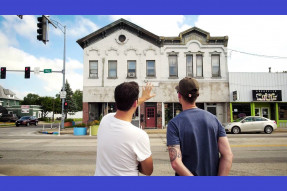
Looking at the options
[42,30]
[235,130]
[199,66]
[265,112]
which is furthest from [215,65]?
[42,30]

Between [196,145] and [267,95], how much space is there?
23.7 metres

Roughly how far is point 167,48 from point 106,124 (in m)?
21.7

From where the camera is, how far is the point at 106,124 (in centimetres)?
211

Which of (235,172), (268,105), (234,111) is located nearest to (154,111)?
(234,111)

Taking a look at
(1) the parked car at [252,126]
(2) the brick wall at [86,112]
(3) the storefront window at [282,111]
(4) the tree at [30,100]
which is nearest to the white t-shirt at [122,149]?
(1) the parked car at [252,126]

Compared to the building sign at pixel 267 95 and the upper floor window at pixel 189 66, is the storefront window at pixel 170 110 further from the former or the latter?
the building sign at pixel 267 95

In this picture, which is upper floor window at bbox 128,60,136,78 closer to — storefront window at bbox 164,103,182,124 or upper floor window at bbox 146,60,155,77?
upper floor window at bbox 146,60,155,77

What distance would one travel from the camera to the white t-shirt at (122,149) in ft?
6.37

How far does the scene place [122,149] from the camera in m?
1.95

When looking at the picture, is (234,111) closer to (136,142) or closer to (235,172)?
(235,172)

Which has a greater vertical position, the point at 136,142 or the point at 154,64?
the point at 154,64

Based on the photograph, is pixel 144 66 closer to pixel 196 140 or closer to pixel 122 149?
pixel 196 140

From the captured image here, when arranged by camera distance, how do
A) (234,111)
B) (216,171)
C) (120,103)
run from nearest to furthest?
1. (120,103)
2. (216,171)
3. (234,111)

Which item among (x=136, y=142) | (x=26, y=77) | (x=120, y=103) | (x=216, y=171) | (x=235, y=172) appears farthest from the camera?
(x=26, y=77)
